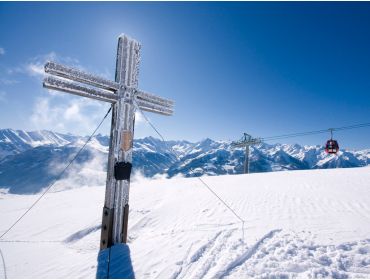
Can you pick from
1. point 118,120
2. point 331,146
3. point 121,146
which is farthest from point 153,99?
point 331,146

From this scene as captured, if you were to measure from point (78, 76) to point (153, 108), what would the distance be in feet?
7.76

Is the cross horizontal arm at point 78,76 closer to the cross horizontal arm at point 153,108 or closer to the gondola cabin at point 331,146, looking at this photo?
the cross horizontal arm at point 153,108

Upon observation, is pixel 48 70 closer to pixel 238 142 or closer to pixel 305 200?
pixel 305 200

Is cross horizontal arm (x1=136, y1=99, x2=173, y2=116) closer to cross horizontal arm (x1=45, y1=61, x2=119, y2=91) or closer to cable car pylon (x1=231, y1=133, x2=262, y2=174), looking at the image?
cross horizontal arm (x1=45, y1=61, x2=119, y2=91)

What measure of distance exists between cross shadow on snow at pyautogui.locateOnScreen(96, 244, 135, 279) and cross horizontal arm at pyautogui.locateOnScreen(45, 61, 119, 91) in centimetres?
430

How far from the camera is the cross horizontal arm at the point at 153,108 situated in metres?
7.06

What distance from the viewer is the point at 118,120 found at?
6352mm

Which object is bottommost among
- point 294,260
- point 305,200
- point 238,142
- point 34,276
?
point 34,276

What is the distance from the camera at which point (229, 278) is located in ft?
15.6

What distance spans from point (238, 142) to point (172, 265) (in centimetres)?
3440

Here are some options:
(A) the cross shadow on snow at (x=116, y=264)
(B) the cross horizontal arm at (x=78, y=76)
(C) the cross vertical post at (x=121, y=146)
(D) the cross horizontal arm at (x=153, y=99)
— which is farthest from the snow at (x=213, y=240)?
(B) the cross horizontal arm at (x=78, y=76)

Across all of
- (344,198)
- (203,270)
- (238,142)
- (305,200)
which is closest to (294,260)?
(203,270)

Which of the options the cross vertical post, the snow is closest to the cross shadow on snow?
the snow

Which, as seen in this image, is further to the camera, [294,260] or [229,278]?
[294,260]
